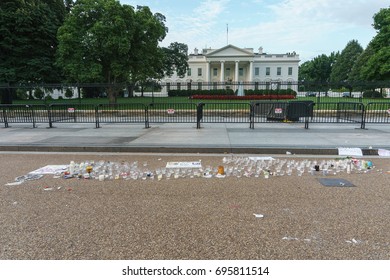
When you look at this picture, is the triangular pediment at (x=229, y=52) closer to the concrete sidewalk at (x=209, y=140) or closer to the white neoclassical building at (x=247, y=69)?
the white neoclassical building at (x=247, y=69)

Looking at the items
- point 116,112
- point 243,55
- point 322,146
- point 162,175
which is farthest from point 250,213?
point 243,55

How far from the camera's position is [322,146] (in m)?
8.63

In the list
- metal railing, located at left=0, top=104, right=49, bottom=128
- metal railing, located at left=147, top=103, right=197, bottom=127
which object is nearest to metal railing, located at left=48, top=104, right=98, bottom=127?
metal railing, located at left=0, top=104, right=49, bottom=128

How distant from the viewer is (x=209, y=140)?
980 cm

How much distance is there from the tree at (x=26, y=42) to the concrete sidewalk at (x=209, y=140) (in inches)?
623

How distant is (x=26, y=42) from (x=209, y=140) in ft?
78.7

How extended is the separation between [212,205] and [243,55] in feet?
263

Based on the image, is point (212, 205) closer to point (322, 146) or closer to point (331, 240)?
point (331, 240)

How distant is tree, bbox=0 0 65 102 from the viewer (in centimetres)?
2411

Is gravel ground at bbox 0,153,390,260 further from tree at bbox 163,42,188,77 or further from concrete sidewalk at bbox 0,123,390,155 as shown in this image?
tree at bbox 163,42,188,77

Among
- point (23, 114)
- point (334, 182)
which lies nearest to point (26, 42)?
point (23, 114)

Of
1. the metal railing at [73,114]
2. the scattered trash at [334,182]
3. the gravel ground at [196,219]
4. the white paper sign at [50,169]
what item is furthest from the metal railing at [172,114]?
the scattered trash at [334,182]

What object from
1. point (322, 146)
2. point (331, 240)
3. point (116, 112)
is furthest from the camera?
point (116, 112)
